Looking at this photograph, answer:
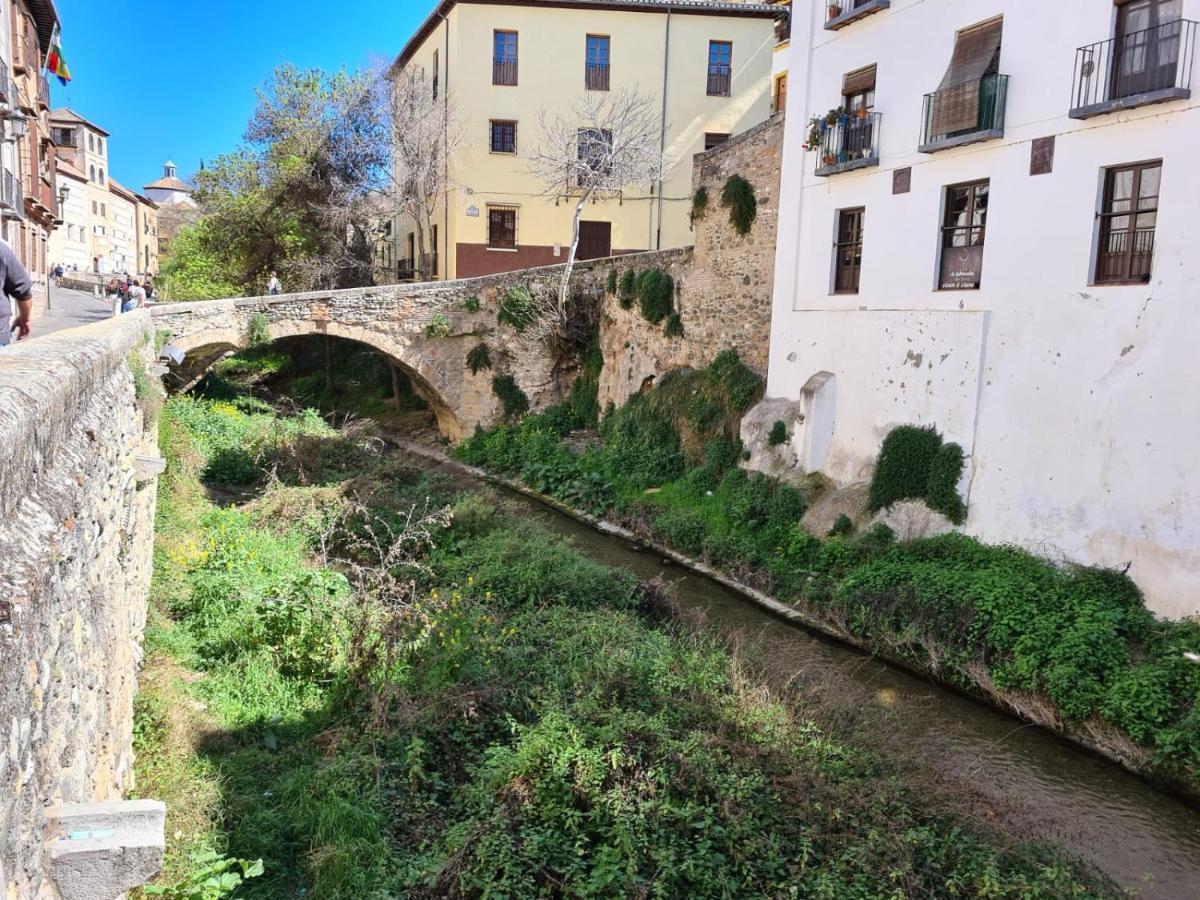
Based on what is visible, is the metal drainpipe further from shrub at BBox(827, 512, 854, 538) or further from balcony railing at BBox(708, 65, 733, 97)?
shrub at BBox(827, 512, 854, 538)

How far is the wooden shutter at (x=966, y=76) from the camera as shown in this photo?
38.1 ft

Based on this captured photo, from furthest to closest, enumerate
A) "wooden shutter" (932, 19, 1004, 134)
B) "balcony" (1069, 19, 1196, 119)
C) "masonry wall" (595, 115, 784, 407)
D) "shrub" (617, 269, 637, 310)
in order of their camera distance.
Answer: "shrub" (617, 269, 637, 310) → "masonry wall" (595, 115, 784, 407) → "wooden shutter" (932, 19, 1004, 134) → "balcony" (1069, 19, 1196, 119)

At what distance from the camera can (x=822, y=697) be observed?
29.9 ft

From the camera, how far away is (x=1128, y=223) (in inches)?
400

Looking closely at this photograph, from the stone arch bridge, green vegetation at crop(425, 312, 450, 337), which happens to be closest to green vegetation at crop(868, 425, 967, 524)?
the stone arch bridge

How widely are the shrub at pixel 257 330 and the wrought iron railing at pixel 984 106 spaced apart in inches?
534

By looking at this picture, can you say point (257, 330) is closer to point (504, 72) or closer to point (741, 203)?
point (741, 203)

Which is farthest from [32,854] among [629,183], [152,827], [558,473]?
[629,183]

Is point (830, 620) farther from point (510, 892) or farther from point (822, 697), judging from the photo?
point (510, 892)

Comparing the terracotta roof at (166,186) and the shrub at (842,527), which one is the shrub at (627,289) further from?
the terracotta roof at (166,186)

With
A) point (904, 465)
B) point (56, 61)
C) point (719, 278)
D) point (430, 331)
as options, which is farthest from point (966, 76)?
point (56, 61)

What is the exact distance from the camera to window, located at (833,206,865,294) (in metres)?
14.2

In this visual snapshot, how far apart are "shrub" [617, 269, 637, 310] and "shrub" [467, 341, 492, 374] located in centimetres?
369

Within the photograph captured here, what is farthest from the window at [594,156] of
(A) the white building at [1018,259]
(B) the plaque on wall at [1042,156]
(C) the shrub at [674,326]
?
(B) the plaque on wall at [1042,156]
